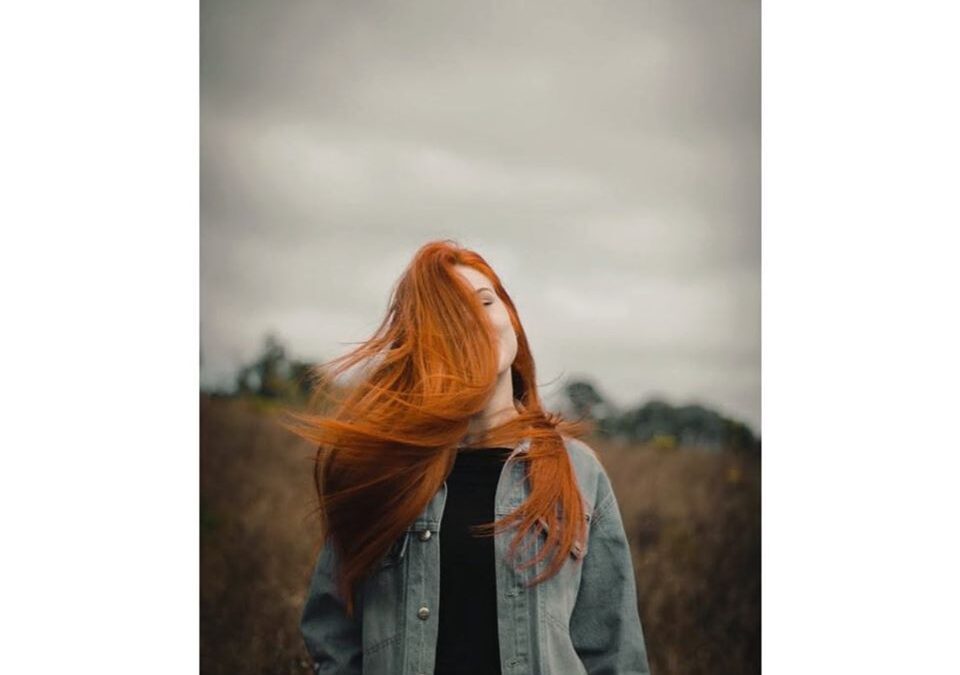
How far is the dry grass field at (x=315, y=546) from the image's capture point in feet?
8.33

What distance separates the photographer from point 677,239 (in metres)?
2.53

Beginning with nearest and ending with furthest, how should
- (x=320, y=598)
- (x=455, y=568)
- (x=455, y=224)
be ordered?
(x=455, y=568), (x=320, y=598), (x=455, y=224)

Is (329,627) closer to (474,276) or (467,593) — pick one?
(467,593)

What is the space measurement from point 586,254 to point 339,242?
57 cm

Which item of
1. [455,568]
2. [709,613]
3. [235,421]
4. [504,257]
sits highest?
[504,257]

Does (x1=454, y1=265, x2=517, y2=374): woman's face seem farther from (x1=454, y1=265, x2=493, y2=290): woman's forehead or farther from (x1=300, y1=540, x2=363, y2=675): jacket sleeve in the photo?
(x1=300, y1=540, x2=363, y2=675): jacket sleeve

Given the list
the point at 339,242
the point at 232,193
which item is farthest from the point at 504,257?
the point at 232,193

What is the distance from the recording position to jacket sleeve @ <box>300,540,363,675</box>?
2.25m

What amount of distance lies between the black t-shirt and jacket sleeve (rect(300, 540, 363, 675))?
0.74ft

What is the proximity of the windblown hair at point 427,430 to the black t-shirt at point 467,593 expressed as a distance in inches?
1.7

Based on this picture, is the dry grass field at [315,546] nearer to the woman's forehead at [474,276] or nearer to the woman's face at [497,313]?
the woman's face at [497,313]

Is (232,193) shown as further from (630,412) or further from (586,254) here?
(630,412)

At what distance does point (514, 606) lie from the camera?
84.0 inches

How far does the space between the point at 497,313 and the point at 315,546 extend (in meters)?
0.74
